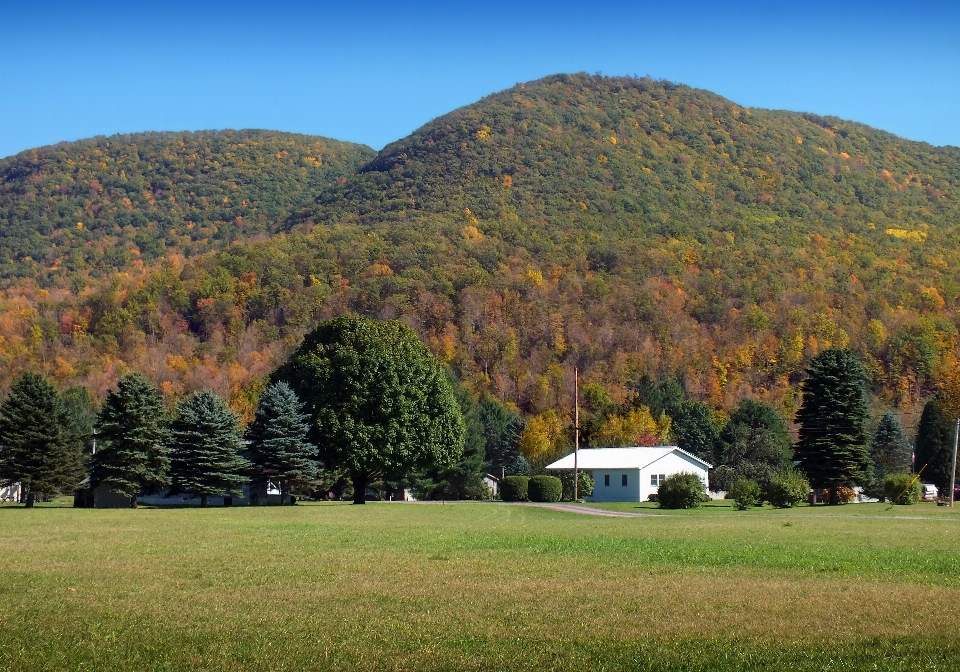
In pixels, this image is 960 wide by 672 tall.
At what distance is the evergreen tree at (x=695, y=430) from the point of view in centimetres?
8812

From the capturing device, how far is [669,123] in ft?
579

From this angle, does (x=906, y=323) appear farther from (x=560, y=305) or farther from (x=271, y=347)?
(x=271, y=347)

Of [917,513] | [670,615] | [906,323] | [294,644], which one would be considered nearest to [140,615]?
[294,644]

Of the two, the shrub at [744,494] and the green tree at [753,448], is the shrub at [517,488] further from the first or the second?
the shrub at [744,494]

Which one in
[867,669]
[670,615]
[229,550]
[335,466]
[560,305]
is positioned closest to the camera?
[867,669]

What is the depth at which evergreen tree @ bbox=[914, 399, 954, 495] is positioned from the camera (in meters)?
74.6

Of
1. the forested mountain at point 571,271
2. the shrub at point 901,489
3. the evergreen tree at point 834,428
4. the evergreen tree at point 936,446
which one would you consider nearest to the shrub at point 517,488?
the evergreen tree at point 834,428

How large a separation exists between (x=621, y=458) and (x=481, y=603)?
5809cm

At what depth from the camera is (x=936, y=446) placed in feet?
249

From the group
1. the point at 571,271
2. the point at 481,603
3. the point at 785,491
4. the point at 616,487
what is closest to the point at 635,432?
the point at 616,487

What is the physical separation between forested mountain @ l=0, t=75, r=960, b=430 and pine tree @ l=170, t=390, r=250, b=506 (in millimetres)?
41020

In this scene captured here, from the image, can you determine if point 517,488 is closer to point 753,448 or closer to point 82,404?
point 753,448

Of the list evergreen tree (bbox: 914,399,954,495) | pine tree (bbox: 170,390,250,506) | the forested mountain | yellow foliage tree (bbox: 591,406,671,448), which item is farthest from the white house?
the forested mountain

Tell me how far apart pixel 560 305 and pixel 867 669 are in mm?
110739
